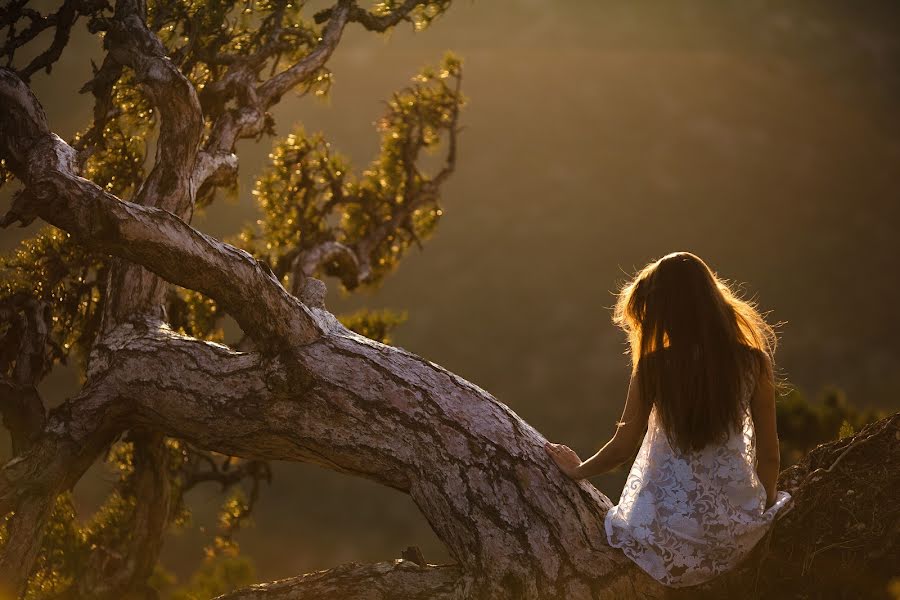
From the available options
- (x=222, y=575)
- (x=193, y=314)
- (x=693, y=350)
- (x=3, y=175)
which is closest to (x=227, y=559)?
(x=222, y=575)

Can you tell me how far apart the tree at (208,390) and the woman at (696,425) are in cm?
16

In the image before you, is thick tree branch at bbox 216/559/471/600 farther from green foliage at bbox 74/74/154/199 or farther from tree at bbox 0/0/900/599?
green foliage at bbox 74/74/154/199

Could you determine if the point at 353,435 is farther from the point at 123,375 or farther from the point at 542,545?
the point at 123,375

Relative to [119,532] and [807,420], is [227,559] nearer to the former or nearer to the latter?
[119,532]

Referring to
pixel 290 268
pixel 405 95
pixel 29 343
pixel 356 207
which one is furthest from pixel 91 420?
pixel 405 95

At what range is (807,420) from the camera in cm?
639

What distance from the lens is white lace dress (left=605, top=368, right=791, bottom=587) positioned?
309 cm

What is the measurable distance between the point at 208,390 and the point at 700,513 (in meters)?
2.09

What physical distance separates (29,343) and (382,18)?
357 cm

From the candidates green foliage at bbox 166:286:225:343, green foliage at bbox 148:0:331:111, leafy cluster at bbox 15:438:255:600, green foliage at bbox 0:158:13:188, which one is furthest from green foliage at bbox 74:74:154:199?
leafy cluster at bbox 15:438:255:600

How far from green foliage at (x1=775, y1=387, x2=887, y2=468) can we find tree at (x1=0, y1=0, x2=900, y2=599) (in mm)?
3096

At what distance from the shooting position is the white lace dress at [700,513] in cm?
309

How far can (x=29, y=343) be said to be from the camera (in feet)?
15.6

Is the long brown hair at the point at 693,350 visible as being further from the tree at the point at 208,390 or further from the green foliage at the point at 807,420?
the green foliage at the point at 807,420
